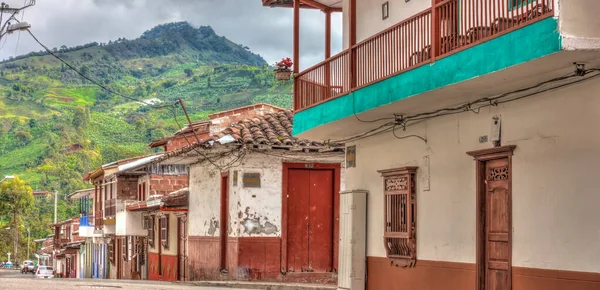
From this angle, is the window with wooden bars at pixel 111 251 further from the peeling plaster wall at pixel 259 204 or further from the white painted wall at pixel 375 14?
the white painted wall at pixel 375 14

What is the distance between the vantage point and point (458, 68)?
1108 centimetres

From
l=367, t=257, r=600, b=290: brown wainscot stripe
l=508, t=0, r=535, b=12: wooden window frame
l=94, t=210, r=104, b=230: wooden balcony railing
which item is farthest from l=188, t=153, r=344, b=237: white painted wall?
l=94, t=210, r=104, b=230: wooden balcony railing

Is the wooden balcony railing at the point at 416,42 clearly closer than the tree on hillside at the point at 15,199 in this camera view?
Yes

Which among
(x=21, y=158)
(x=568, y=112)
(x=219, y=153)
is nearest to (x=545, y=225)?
Answer: (x=568, y=112)

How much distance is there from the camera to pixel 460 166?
13.1 meters

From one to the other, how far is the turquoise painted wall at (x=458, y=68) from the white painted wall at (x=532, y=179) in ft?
3.00

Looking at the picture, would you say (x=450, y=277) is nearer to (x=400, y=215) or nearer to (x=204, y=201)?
(x=400, y=215)

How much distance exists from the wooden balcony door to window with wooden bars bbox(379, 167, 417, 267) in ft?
7.46

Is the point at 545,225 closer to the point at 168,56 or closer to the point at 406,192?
the point at 406,192

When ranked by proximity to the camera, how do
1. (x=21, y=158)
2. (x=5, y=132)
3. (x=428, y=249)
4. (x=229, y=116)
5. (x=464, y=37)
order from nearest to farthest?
1. (x=464, y=37)
2. (x=428, y=249)
3. (x=229, y=116)
4. (x=21, y=158)
5. (x=5, y=132)

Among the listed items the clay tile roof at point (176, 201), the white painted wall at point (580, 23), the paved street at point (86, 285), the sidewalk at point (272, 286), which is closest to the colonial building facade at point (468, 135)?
the white painted wall at point (580, 23)

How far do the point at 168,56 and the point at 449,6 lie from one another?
16643 cm

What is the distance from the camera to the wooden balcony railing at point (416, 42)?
10.3 metres

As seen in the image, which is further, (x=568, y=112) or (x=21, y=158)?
(x=21, y=158)
